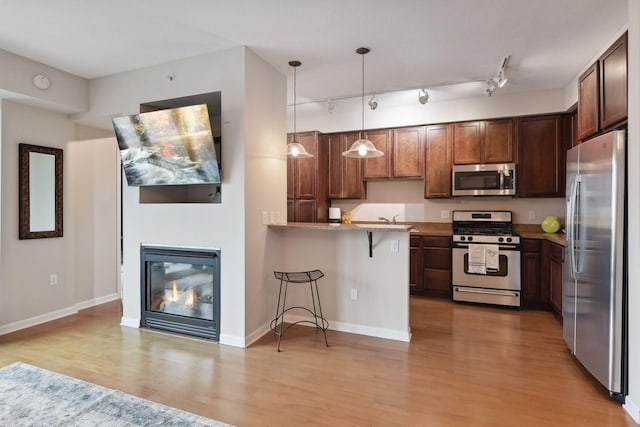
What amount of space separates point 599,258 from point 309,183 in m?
3.83

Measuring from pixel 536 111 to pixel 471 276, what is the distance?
92.8 inches

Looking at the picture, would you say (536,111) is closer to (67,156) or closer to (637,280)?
(637,280)

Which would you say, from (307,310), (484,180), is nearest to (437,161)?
(484,180)

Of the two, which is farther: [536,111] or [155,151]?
[536,111]

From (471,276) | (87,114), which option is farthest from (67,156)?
(471,276)

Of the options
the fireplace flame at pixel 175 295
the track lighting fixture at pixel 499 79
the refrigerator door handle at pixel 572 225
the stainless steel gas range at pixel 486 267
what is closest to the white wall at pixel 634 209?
the refrigerator door handle at pixel 572 225

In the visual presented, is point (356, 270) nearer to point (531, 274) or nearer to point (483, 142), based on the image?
point (531, 274)

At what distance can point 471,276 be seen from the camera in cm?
449

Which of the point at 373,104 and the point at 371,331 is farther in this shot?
the point at 373,104

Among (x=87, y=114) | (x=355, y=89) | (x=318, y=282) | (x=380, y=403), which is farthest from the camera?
(x=355, y=89)

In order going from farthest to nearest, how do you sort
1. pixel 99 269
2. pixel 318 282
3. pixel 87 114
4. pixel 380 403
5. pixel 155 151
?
1. pixel 99 269
2. pixel 87 114
3. pixel 318 282
4. pixel 155 151
5. pixel 380 403

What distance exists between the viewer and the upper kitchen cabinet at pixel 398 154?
16.7 ft

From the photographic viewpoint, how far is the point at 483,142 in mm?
4754

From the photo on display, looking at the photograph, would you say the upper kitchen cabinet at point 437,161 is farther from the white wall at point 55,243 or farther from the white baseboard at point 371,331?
the white wall at point 55,243
